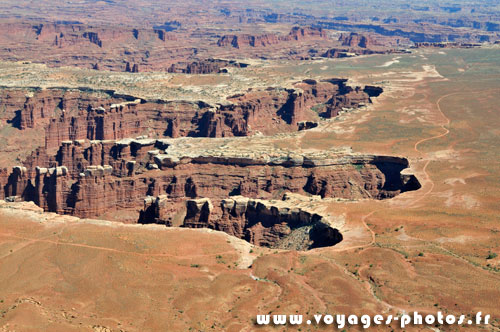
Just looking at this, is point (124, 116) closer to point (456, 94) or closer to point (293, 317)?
point (456, 94)

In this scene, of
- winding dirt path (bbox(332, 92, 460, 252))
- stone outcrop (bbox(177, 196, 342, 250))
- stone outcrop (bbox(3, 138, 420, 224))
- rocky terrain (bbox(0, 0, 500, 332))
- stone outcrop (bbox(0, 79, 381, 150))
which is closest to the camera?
rocky terrain (bbox(0, 0, 500, 332))

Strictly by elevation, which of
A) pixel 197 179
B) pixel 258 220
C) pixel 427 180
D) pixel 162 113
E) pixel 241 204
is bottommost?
pixel 258 220

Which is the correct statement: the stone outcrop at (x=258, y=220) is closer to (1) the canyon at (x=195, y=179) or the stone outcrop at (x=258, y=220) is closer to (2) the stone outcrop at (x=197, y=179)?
(1) the canyon at (x=195, y=179)

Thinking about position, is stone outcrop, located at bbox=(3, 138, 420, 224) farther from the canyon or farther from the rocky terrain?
the rocky terrain

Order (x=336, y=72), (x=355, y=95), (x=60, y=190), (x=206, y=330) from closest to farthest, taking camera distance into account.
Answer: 1. (x=206, y=330)
2. (x=60, y=190)
3. (x=355, y=95)
4. (x=336, y=72)

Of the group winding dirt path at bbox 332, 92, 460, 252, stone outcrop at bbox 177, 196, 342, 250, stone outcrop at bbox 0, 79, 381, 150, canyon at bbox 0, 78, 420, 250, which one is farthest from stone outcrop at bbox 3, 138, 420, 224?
stone outcrop at bbox 0, 79, 381, 150

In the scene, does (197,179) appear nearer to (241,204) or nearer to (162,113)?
(241,204)

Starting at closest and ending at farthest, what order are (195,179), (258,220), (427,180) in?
(258,220), (427,180), (195,179)

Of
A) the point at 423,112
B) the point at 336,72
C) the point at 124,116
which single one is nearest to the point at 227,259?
the point at 124,116

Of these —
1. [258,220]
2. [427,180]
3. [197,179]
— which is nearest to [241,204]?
[258,220]

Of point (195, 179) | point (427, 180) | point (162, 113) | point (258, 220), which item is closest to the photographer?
point (258, 220)

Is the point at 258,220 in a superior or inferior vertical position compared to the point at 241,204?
inferior
